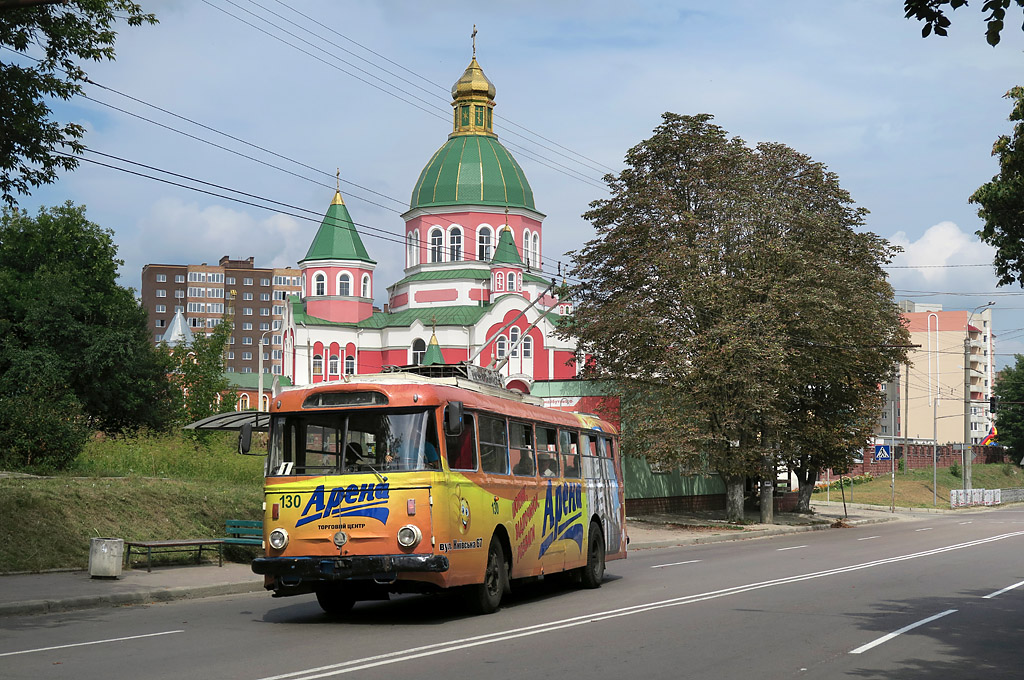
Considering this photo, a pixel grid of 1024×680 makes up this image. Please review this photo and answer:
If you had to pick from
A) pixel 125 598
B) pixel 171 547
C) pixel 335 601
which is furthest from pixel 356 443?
pixel 171 547

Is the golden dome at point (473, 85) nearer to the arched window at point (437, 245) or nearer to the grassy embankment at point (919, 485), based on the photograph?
the arched window at point (437, 245)

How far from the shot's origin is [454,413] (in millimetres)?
12531

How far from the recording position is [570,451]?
1741 centimetres

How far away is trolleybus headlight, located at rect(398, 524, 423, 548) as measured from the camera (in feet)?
40.7

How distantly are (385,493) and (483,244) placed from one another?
71.8 m

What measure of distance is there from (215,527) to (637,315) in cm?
1942

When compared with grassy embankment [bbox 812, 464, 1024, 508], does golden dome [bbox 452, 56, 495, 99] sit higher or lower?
higher

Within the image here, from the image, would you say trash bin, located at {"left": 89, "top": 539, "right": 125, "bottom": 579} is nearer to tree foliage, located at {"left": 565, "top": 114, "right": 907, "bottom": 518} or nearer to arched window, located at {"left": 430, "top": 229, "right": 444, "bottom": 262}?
tree foliage, located at {"left": 565, "top": 114, "right": 907, "bottom": 518}

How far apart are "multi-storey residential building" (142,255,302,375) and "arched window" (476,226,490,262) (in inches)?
3244

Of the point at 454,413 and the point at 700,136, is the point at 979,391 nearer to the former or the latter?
the point at 700,136

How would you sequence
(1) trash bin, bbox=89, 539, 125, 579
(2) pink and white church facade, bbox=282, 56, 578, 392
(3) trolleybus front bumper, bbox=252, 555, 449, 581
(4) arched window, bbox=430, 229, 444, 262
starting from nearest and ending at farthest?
(3) trolleybus front bumper, bbox=252, 555, 449, 581 < (1) trash bin, bbox=89, 539, 125, 579 < (2) pink and white church facade, bbox=282, 56, 578, 392 < (4) arched window, bbox=430, 229, 444, 262

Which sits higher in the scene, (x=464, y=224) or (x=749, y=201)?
(x=464, y=224)

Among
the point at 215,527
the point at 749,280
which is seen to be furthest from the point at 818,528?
the point at 215,527

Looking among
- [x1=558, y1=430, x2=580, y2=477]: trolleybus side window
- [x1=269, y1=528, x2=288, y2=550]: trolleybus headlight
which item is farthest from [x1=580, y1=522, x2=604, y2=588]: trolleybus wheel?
[x1=269, y1=528, x2=288, y2=550]: trolleybus headlight
